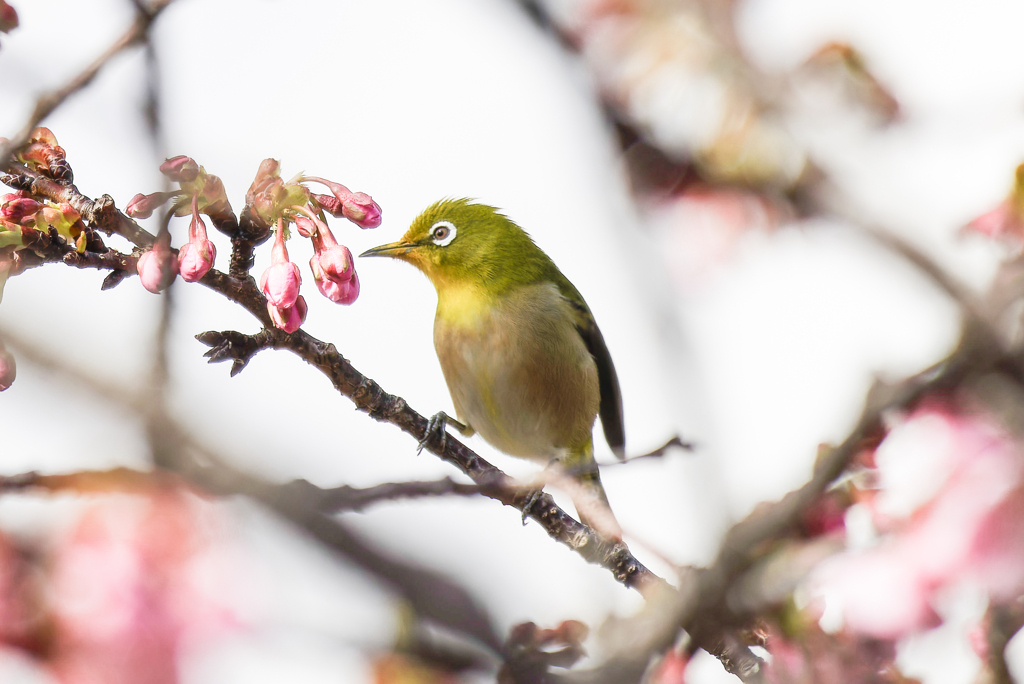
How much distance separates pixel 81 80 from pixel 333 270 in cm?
68

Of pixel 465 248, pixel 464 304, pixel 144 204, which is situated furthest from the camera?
pixel 465 248

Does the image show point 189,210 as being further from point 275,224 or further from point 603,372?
point 603,372

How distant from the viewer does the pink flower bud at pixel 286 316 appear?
1.96 meters

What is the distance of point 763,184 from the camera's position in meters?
4.07

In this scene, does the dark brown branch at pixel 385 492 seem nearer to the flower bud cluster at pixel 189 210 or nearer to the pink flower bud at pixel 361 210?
the flower bud cluster at pixel 189 210

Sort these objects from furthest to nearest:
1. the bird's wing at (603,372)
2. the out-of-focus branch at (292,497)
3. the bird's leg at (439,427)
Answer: the bird's wing at (603,372)
the bird's leg at (439,427)
the out-of-focus branch at (292,497)

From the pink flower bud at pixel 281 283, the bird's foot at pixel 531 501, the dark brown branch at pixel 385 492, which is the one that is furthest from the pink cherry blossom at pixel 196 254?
the bird's foot at pixel 531 501

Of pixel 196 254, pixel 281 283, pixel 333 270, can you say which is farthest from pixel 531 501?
pixel 196 254

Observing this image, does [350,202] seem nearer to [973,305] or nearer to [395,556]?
[395,556]

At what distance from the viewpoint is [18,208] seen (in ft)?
6.07

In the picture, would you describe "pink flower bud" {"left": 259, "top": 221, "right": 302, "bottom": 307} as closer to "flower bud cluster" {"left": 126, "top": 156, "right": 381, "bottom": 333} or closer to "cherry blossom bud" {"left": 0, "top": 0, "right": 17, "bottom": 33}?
"flower bud cluster" {"left": 126, "top": 156, "right": 381, "bottom": 333}

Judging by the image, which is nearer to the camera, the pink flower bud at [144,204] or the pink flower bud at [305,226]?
the pink flower bud at [144,204]

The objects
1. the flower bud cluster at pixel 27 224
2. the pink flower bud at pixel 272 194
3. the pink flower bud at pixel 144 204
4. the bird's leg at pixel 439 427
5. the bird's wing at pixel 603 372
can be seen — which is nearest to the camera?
the flower bud cluster at pixel 27 224

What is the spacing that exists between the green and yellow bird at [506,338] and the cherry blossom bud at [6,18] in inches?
110
